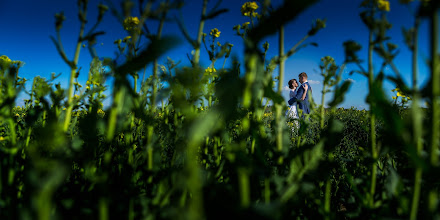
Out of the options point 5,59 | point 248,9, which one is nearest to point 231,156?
point 248,9

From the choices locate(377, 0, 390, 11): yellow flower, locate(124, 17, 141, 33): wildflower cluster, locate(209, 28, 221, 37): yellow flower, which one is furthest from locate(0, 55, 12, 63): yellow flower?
locate(377, 0, 390, 11): yellow flower

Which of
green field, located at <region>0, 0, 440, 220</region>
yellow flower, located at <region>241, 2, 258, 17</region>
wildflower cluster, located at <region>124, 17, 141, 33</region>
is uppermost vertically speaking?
yellow flower, located at <region>241, 2, 258, 17</region>

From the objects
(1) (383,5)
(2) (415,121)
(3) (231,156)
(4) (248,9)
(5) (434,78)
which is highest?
(4) (248,9)

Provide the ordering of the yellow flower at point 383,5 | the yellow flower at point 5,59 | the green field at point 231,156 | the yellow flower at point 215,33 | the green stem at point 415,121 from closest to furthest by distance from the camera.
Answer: the green field at point 231,156, the green stem at point 415,121, the yellow flower at point 383,5, the yellow flower at point 5,59, the yellow flower at point 215,33

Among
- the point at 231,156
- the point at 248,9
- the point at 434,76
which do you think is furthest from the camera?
the point at 248,9

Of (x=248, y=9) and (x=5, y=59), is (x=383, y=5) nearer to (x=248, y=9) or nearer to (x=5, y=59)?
(x=248, y=9)

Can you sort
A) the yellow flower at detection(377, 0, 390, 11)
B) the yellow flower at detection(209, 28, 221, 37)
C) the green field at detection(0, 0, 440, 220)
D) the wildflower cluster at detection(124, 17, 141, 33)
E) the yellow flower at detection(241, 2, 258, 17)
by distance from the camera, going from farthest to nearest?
the yellow flower at detection(209, 28, 221, 37) < the yellow flower at detection(241, 2, 258, 17) < the wildflower cluster at detection(124, 17, 141, 33) < the yellow flower at detection(377, 0, 390, 11) < the green field at detection(0, 0, 440, 220)

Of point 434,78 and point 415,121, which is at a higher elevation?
point 434,78

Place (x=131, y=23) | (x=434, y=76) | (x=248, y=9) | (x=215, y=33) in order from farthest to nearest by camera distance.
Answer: (x=215, y=33)
(x=248, y=9)
(x=131, y=23)
(x=434, y=76)

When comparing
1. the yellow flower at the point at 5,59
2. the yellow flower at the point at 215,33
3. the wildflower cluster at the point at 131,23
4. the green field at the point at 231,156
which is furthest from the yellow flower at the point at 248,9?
the yellow flower at the point at 5,59

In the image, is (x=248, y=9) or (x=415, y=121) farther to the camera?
(x=248, y=9)

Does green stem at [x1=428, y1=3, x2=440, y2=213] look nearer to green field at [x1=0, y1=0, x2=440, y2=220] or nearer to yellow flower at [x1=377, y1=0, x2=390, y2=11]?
green field at [x1=0, y1=0, x2=440, y2=220]

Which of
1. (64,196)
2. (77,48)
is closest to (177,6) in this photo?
(77,48)

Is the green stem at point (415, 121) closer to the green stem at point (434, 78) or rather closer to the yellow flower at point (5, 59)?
the green stem at point (434, 78)
